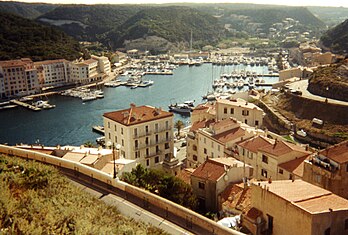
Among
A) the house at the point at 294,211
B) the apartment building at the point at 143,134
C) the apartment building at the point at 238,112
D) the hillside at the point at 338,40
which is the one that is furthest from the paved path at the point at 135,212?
the hillside at the point at 338,40

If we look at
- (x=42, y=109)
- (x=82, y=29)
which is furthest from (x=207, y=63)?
(x=82, y=29)

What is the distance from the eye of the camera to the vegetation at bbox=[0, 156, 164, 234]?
708 cm

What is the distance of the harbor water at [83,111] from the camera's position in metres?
38.2

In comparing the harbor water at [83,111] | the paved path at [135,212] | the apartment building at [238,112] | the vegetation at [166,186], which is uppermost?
the paved path at [135,212]

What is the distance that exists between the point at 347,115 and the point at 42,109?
1344 inches

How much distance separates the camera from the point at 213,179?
14586mm

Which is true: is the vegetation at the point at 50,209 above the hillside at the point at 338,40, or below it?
above

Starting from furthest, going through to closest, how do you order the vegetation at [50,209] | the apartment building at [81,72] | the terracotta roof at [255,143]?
the apartment building at [81,72], the terracotta roof at [255,143], the vegetation at [50,209]

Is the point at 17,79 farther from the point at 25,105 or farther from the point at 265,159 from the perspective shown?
the point at 265,159

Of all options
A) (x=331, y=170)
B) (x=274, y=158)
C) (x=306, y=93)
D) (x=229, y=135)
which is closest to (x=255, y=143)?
(x=274, y=158)

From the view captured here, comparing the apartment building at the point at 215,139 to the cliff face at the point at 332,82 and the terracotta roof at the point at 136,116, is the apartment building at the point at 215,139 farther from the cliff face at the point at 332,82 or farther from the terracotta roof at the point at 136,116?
the cliff face at the point at 332,82

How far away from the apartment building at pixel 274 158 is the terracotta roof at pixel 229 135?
65.2 inches

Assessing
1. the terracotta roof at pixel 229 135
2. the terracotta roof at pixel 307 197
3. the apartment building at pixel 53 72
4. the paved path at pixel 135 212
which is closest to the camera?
the paved path at pixel 135 212

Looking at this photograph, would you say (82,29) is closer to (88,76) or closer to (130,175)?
(88,76)
